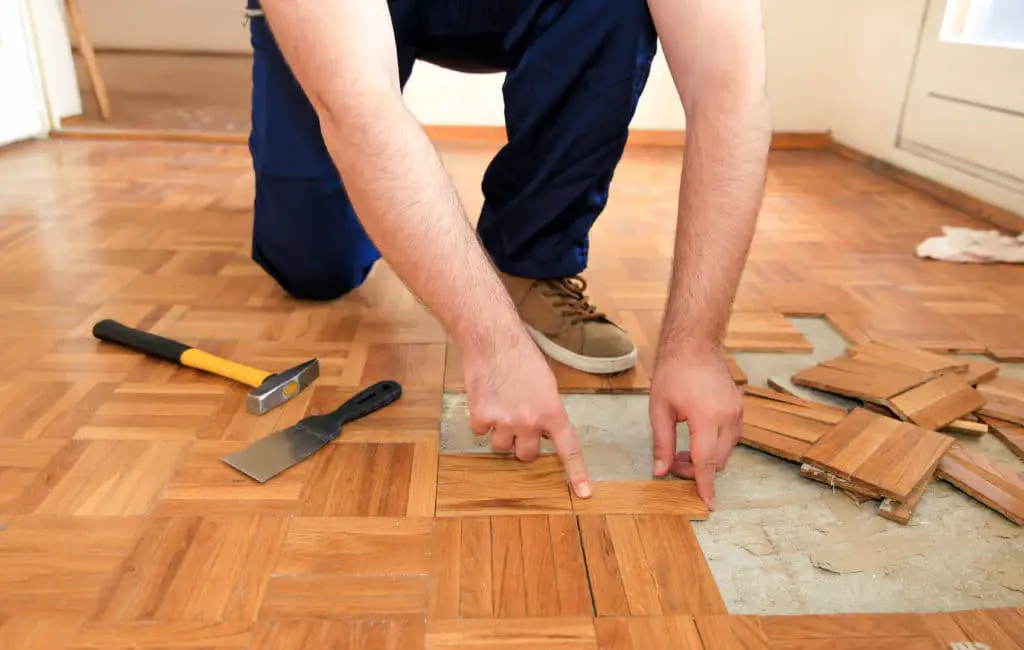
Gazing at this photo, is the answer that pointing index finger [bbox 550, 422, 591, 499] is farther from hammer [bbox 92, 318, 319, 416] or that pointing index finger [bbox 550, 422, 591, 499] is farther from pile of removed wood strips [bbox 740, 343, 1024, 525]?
hammer [bbox 92, 318, 319, 416]

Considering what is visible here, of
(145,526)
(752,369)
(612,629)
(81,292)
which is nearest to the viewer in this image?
(612,629)

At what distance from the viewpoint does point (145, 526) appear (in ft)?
2.40

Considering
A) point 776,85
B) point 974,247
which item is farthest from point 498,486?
point 776,85

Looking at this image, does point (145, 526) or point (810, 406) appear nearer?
point (145, 526)

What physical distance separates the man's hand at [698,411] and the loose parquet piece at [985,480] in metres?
0.24

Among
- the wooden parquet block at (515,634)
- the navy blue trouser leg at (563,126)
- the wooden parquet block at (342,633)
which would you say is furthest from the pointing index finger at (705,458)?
the navy blue trouser leg at (563,126)

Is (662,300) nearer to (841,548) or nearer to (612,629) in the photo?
(841,548)

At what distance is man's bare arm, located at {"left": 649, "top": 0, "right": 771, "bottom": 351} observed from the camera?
0.79 m

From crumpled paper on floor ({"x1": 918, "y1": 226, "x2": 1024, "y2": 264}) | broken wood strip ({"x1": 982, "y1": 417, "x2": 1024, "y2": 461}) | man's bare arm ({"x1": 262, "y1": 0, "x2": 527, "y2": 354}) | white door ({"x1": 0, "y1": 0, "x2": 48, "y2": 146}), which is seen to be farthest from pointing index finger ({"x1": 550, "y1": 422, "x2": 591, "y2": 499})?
white door ({"x1": 0, "y1": 0, "x2": 48, "y2": 146})

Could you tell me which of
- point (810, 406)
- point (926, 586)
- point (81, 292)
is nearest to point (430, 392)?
point (810, 406)

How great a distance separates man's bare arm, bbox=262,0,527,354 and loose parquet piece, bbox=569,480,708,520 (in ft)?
0.61

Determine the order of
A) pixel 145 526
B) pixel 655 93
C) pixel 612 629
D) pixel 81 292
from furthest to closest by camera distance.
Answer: pixel 655 93 < pixel 81 292 < pixel 145 526 < pixel 612 629

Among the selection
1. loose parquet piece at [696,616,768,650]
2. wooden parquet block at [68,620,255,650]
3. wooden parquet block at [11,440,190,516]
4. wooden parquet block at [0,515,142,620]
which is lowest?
wooden parquet block at [11,440,190,516]

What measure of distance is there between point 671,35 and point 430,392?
1.70 feet
